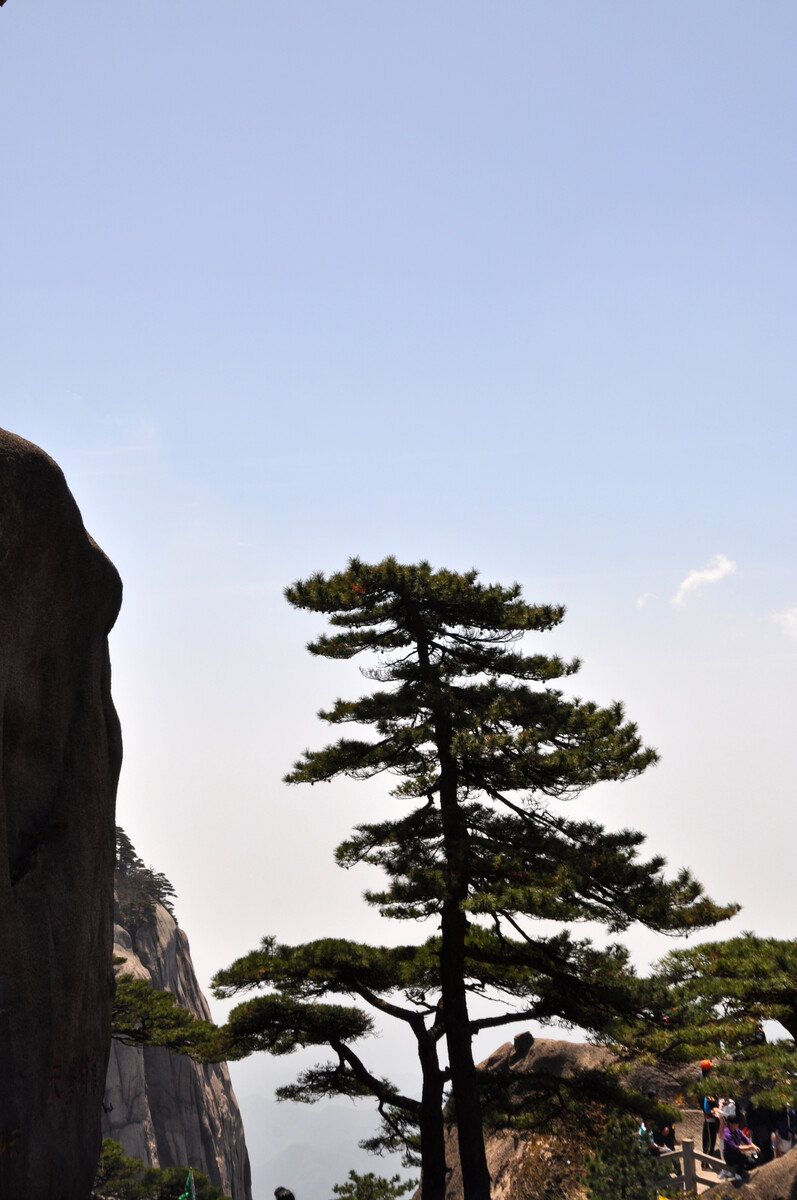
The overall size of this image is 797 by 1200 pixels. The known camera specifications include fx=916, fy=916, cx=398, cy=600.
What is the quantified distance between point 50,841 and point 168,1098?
3655 centimetres

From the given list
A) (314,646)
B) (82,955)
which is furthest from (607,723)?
(82,955)

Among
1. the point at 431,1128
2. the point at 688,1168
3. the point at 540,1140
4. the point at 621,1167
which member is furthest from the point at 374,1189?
the point at 688,1168

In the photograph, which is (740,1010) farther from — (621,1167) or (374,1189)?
(374,1189)

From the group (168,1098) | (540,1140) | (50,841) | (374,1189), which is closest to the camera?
(50,841)

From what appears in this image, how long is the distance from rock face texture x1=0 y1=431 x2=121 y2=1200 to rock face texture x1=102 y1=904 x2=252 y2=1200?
83.8 ft

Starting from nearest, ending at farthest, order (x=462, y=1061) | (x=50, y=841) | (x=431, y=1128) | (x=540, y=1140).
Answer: (x=50, y=841) → (x=462, y=1061) → (x=431, y=1128) → (x=540, y=1140)

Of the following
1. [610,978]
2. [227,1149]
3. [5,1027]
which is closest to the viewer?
[5,1027]

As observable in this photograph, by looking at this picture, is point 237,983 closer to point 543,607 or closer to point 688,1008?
point 688,1008

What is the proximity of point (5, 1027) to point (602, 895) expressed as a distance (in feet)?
29.1

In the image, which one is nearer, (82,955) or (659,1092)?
(82,955)

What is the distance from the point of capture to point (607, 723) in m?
15.9

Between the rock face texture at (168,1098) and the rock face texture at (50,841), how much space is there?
83.8ft

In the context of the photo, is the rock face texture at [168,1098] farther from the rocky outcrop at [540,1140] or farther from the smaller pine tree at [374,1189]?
the rocky outcrop at [540,1140]

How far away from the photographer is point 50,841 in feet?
43.0
